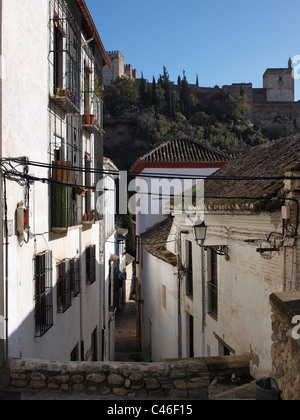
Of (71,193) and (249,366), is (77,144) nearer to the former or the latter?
(71,193)

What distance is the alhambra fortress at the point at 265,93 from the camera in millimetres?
69375

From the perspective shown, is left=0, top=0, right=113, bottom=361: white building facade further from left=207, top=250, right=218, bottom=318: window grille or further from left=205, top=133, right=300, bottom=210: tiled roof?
left=207, top=250, right=218, bottom=318: window grille

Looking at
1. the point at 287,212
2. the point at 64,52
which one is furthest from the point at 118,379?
the point at 64,52

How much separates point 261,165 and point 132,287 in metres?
23.9

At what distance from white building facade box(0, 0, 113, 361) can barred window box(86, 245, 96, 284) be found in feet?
0.10

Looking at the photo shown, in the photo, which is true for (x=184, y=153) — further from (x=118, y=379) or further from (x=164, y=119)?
(x=164, y=119)

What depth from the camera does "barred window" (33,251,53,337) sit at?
6.31 metres

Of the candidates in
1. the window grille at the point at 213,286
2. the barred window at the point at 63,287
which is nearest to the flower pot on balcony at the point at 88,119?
the barred window at the point at 63,287

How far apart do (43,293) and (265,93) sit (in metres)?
75.3

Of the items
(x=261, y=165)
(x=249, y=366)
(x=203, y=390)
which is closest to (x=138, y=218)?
(x=261, y=165)

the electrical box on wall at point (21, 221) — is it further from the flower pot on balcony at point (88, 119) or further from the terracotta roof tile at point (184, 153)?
the terracotta roof tile at point (184, 153)

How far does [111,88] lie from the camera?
57.8m

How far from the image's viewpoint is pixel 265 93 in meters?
73.4
